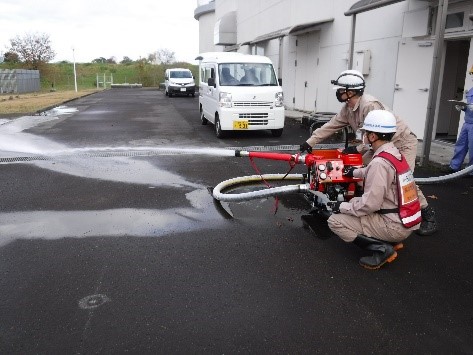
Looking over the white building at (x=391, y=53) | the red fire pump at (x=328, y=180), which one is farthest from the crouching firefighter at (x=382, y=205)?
the white building at (x=391, y=53)

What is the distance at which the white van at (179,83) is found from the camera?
32.3 m

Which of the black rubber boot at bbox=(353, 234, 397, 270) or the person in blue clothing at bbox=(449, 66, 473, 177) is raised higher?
the person in blue clothing at bbox=(449, 66, 473, 177)

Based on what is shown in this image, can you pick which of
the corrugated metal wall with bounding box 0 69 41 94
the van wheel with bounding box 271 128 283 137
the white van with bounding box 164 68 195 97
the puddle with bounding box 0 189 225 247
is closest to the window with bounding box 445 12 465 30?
the van wheel with bounding box 271 128 283 137

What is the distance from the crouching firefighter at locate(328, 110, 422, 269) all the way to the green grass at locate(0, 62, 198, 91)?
4342cm

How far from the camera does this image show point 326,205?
16.1 feet

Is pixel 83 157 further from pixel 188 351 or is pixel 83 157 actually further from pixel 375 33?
pixel 375 33

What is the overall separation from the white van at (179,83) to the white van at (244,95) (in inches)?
777

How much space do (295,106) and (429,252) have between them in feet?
52.4

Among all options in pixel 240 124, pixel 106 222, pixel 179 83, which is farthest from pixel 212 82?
pixel 179 83

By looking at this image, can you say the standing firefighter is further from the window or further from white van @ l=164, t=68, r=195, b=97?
white van @ l=164, t=68, r=195, b=97

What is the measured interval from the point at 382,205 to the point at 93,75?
63.6 metres

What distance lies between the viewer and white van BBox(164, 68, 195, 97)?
32344mm

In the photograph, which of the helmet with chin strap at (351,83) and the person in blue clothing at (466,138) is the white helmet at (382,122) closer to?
the helmet with chin strap at (351,83)

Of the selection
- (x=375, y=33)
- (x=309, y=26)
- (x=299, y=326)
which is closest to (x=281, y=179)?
(x=299, y=326)
